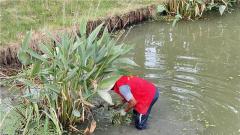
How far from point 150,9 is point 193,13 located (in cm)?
108

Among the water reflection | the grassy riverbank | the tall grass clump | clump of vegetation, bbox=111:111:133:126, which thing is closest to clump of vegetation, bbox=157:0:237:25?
the water reflection

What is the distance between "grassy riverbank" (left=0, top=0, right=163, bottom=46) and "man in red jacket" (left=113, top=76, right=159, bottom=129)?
255 centimetres

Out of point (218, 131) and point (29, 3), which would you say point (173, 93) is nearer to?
point (218, 131)

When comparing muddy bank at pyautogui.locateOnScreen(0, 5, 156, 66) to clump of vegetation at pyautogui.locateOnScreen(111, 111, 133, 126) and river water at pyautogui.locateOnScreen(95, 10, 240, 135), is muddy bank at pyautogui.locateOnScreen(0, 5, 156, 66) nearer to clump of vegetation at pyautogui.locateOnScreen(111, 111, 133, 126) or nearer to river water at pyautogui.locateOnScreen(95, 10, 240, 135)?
river water at pyautogui.locateOnScreen(95, 10, 240, 135)

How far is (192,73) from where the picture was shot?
302 inches

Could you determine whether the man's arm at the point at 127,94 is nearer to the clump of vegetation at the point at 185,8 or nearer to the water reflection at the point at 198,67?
the water reflection at the point at 198,67

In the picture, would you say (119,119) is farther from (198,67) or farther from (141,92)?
(198,67)

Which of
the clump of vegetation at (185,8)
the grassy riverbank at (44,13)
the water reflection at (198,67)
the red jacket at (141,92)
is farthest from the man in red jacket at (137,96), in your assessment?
the clump of vegetation at (185,8)

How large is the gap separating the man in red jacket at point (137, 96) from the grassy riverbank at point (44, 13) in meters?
2.55

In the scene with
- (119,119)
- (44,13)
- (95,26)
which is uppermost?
(44,13)

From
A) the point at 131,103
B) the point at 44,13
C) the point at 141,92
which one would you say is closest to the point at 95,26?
the point at 44,13

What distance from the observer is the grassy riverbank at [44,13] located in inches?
330

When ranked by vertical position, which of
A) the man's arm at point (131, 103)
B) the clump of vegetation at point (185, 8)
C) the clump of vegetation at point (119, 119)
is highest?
the clump of vegetation at point (185, 8)

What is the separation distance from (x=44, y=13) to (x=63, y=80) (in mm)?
4247
